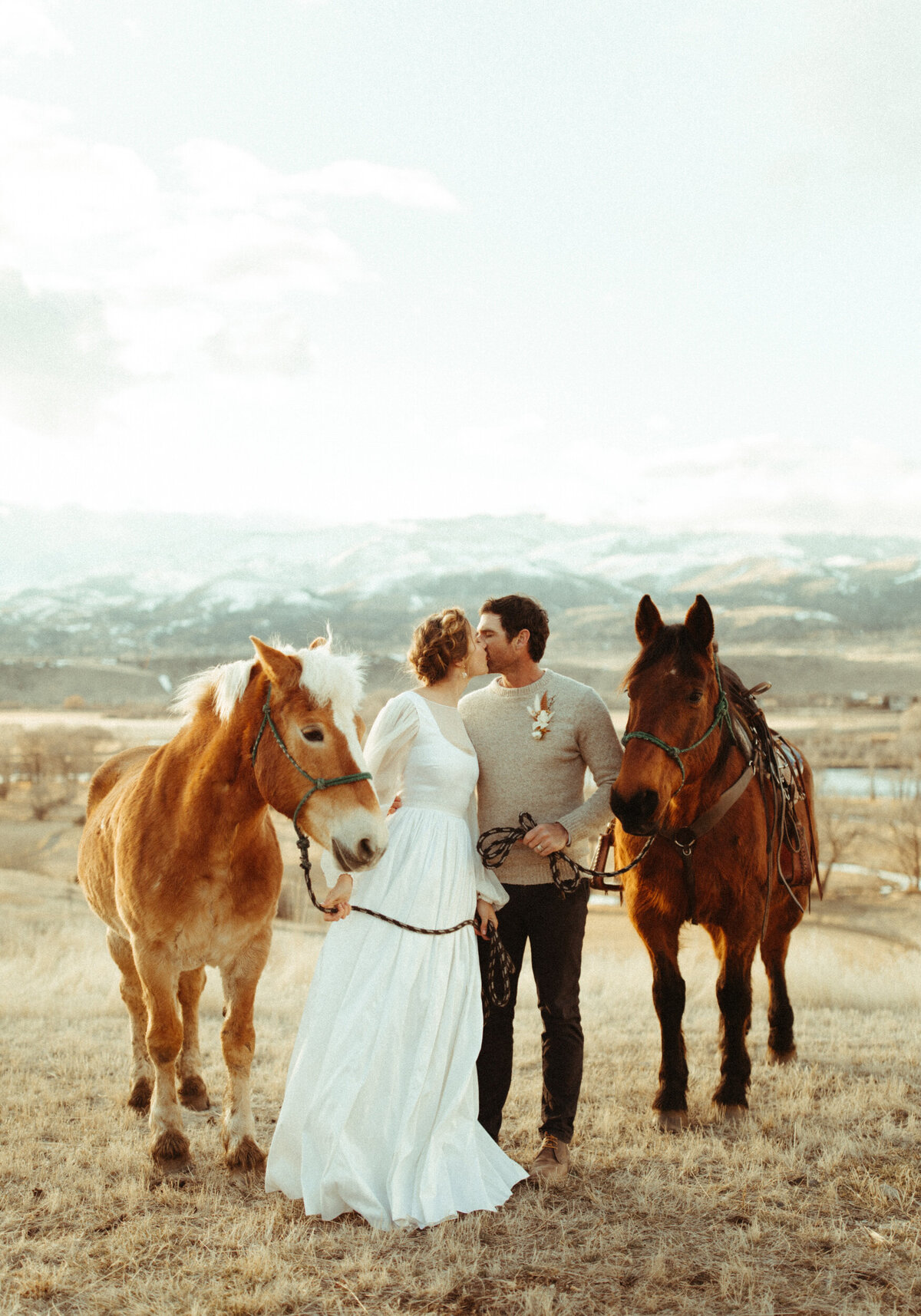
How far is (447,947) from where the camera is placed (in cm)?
386

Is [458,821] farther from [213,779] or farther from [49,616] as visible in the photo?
[49,616]

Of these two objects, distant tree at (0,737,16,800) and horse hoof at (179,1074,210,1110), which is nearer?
horse hoof at (179,1074,210,1110)

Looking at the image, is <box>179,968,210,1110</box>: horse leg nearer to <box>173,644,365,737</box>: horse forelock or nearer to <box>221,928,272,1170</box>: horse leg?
<box>221,928,272,1170</box>: horse leg

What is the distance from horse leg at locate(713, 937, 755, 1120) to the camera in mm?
4773

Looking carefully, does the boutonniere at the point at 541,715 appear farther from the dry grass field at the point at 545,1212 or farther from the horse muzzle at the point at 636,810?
the dry grass field at the point at 545,1212

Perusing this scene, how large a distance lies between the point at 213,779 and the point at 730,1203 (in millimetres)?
2935

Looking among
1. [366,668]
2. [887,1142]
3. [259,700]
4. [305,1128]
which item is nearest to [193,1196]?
[305,1128]

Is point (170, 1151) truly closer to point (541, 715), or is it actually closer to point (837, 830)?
point (541, 715)

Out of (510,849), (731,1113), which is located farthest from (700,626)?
(731,1113)

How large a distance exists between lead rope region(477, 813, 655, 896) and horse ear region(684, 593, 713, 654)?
3.43ft

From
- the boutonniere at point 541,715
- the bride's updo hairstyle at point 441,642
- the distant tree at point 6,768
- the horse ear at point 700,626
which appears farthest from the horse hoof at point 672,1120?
the distant tree at point 6,768

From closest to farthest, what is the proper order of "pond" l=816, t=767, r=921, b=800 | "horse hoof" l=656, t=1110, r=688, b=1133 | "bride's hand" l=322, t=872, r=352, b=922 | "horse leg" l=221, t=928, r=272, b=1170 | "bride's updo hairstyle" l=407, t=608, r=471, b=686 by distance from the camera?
1. "bride's hand" l=322, t=872, r=352, b=922
2. "bride's updo hairstyle" l=407, t=608, r=471, b=686
3. "horse leg" l=221, t=928, r=272, b=1170
4. "horse hoof" l=656, t=1110, r=688, b=1133
5. "pond" l=816, t=767, r=921, b=800

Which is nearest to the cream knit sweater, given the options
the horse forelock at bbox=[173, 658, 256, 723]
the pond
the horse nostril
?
the horse nostril

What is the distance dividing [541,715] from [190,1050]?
2981mm
